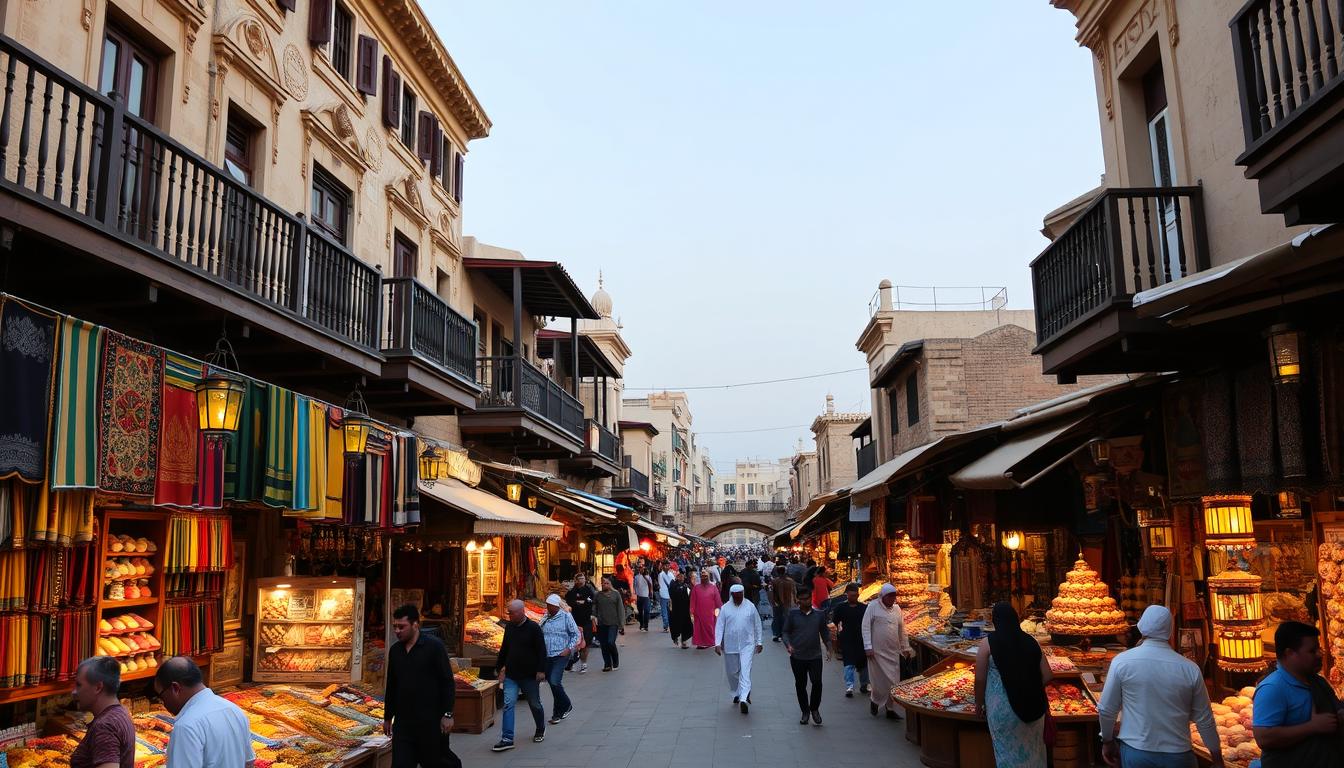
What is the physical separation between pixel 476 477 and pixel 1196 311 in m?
11.5

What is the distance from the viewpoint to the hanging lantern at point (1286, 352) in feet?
18.8

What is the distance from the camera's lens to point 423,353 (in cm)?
1272

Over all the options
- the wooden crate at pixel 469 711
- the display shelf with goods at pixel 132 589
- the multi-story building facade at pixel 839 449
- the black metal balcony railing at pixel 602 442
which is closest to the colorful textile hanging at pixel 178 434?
the display shelf with goods at pixel 132 589

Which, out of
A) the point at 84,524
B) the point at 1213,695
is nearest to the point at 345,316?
the point at 84,524

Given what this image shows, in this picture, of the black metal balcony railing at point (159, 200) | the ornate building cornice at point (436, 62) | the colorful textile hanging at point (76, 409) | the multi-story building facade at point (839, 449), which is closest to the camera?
the colorful textile hanging at point (76, 409)

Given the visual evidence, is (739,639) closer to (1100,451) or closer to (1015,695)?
(1100,451)

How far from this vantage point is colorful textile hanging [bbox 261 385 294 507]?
8117mm

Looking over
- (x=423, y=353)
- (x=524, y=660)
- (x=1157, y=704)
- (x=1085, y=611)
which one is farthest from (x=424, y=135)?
(x=1157, y=704)

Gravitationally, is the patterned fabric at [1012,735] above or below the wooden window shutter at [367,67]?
below

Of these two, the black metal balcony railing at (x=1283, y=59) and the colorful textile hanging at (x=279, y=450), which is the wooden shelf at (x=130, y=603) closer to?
the colorful textile hanging at (x=279, y=450)

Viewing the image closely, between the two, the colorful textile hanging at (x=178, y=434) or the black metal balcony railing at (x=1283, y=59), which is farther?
the colorful textile hanging at (x=178, y=434)

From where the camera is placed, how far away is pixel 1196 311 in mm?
5953

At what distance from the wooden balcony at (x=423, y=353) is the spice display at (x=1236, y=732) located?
931cm

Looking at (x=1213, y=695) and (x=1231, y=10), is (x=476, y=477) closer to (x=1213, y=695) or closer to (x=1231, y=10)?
(x=1213, y=695)
